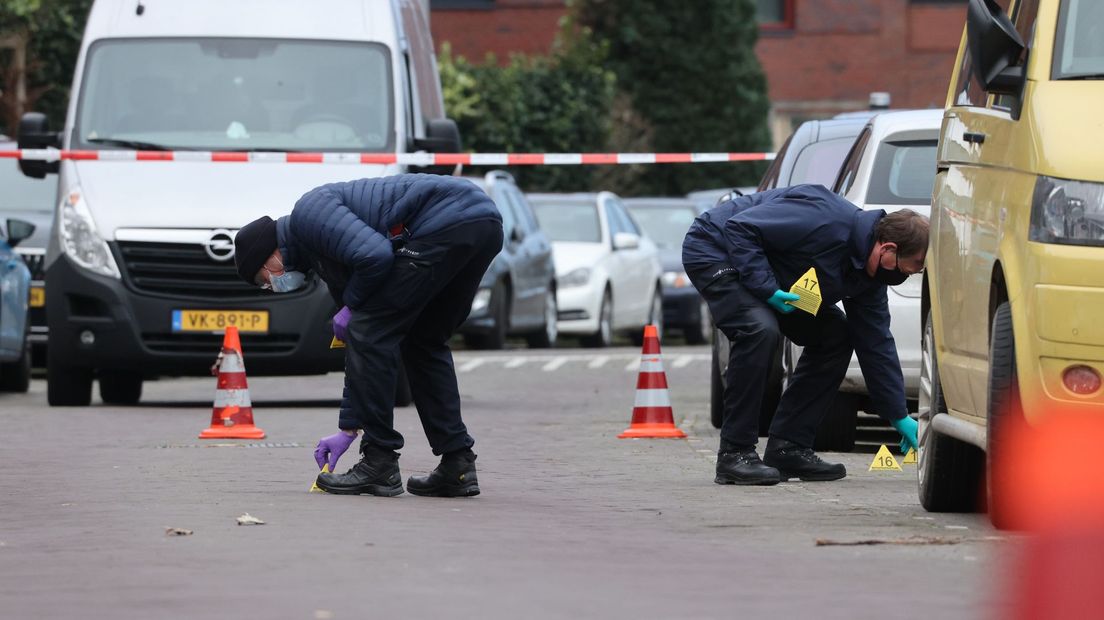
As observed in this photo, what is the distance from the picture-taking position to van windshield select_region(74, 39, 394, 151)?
1600 cm

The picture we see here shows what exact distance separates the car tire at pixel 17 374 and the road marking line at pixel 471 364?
4.13 meters

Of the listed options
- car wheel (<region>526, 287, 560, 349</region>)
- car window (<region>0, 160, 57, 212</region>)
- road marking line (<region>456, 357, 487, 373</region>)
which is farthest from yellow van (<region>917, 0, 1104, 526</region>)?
car wheel (<region>526, 287, 560, 349</region>)

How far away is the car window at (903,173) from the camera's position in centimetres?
1194

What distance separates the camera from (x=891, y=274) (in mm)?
10000

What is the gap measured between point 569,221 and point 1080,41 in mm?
20055

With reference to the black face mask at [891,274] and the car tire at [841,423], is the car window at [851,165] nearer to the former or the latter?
the car tire at [841,423]

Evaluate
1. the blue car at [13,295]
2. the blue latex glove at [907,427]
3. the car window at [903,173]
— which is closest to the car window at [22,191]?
the blue car at [13,295]

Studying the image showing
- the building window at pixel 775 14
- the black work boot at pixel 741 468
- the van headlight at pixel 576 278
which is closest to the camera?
the black work boot at pixel 741 468

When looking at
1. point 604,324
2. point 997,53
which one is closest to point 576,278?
point 604,324

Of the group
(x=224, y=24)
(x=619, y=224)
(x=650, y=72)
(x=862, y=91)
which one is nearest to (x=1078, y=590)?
(x=224, y=24)

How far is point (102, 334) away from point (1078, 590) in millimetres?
10210

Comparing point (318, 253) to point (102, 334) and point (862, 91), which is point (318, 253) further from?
point (862, 91)

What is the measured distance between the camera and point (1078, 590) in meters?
6.08

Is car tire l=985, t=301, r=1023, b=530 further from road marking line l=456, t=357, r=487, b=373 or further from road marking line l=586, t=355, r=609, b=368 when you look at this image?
road marking line l=586, t=355, r=609, b=368
